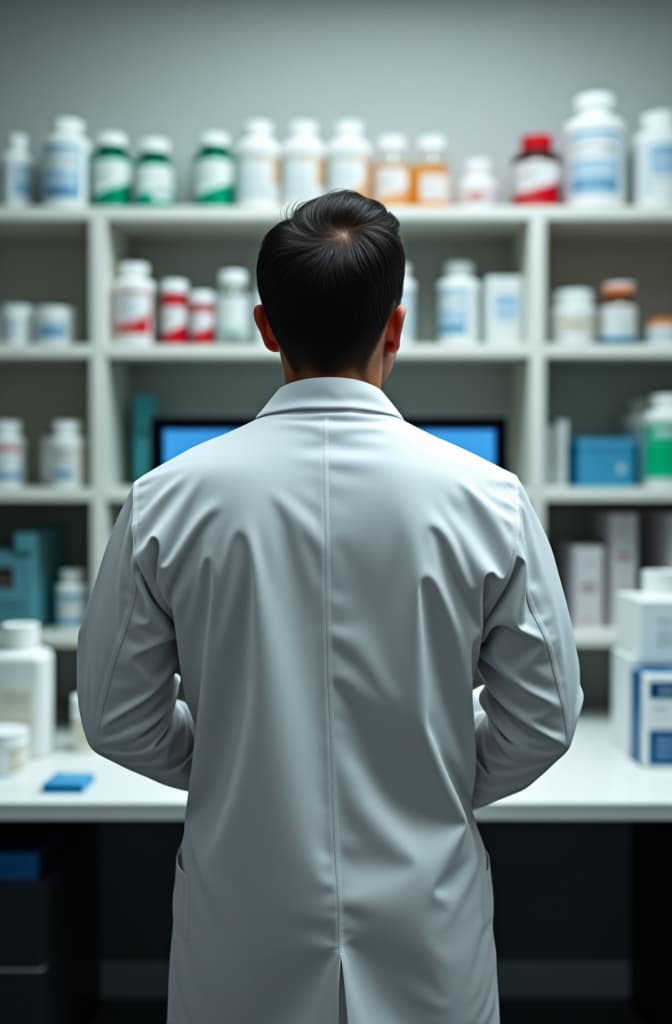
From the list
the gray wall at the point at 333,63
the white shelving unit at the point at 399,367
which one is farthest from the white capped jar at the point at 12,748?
the gray wall at the point at 333,63

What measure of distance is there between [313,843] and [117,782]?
98 centimetres

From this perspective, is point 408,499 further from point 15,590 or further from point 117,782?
point 15,590

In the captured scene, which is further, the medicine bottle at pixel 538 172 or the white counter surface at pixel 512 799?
the medicine bottle at pixel 538 172

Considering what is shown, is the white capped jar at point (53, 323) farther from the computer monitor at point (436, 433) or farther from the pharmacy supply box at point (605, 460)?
the pharmacy supply box at point (605, 460)

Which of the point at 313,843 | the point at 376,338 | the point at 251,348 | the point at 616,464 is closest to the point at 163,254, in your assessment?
the point at 251,348

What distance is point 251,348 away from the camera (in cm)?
216

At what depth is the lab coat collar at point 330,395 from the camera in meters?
0.94

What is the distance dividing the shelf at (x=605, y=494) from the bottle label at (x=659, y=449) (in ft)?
0.12

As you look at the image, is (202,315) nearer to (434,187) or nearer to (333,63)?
(434,187)

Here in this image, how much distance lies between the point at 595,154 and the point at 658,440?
62 cm

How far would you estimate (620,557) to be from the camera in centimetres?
225

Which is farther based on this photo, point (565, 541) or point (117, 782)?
point (565, 541)

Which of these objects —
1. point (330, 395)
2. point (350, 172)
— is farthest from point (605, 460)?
point (330, 395)

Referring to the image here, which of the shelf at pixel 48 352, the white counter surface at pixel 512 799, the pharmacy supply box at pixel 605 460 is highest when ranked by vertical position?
the shelf at pixel 48 352
